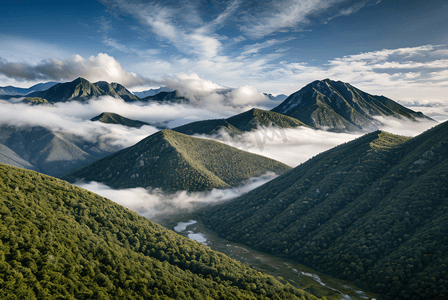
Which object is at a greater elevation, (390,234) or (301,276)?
(390,234)

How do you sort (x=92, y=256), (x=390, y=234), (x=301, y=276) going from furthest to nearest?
(x=301, y=276) < (x=390, y=234) < (x=92, y=256)

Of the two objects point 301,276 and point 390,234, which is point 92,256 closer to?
point 301,276

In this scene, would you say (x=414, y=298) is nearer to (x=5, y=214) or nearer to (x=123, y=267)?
(x=123, y=267)

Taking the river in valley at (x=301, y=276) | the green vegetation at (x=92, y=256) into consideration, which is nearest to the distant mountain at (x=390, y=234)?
the river in valley at (x=301, y=276)

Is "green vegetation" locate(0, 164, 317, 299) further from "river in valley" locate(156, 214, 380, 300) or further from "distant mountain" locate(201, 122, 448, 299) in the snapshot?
"distant mountain" locate(201, 122, 448, 299)

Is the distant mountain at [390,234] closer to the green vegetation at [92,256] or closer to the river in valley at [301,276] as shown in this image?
the river in valley at [301,276]

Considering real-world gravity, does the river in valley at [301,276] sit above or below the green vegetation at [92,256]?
below

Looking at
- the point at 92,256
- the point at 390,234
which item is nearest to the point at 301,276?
the point at 390,234

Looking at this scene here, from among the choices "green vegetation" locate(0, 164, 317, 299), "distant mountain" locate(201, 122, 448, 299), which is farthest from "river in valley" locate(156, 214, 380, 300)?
"green vegetation" locate(0, 164, 317, 299)
